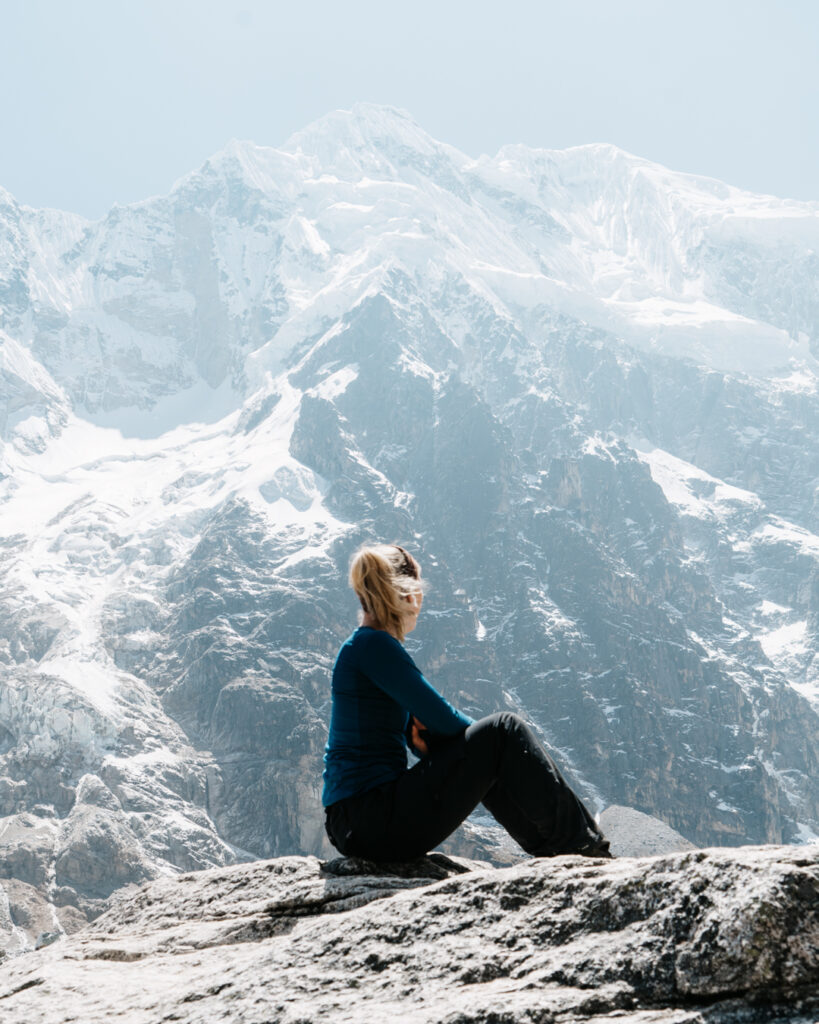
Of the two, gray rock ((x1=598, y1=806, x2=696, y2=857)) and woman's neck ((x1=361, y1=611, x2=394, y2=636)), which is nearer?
woman's neck ((x1=361, y1=611, x2=394, y2=636))

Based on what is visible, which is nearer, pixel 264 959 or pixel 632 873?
pixel 632 873

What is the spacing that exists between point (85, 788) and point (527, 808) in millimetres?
156140

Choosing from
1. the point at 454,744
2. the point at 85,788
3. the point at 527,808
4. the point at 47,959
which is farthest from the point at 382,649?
the point at 85,788

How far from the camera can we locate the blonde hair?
7.21 metres

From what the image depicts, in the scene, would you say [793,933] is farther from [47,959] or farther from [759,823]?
[759,823]

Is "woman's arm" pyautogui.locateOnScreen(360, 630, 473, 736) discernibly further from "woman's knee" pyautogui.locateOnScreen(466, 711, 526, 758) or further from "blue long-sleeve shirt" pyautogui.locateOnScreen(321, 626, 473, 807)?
"woman's knee" pyautogui.locateOnScreen(466, 711, 526, 758)

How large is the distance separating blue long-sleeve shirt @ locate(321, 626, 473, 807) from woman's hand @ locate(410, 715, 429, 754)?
85 mm

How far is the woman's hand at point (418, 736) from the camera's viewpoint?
23.1ft

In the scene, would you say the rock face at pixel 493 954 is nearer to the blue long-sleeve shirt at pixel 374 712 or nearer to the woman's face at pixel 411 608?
the blue long-sleeve shirt at pixel 374 712

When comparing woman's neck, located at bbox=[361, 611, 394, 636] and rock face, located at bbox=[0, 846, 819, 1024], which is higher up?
woman's neck, located at bbox=[361, 611, 394, 636]

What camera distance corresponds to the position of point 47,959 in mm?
7062

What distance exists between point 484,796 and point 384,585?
161 cm

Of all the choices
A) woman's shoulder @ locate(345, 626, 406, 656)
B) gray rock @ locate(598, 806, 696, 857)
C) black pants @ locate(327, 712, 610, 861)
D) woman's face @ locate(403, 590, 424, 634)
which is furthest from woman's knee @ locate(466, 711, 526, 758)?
gray rock @ locate(598, 806, 696, 857)

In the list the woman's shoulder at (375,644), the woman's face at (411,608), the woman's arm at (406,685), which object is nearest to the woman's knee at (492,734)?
the woman's arm at (406,685)
